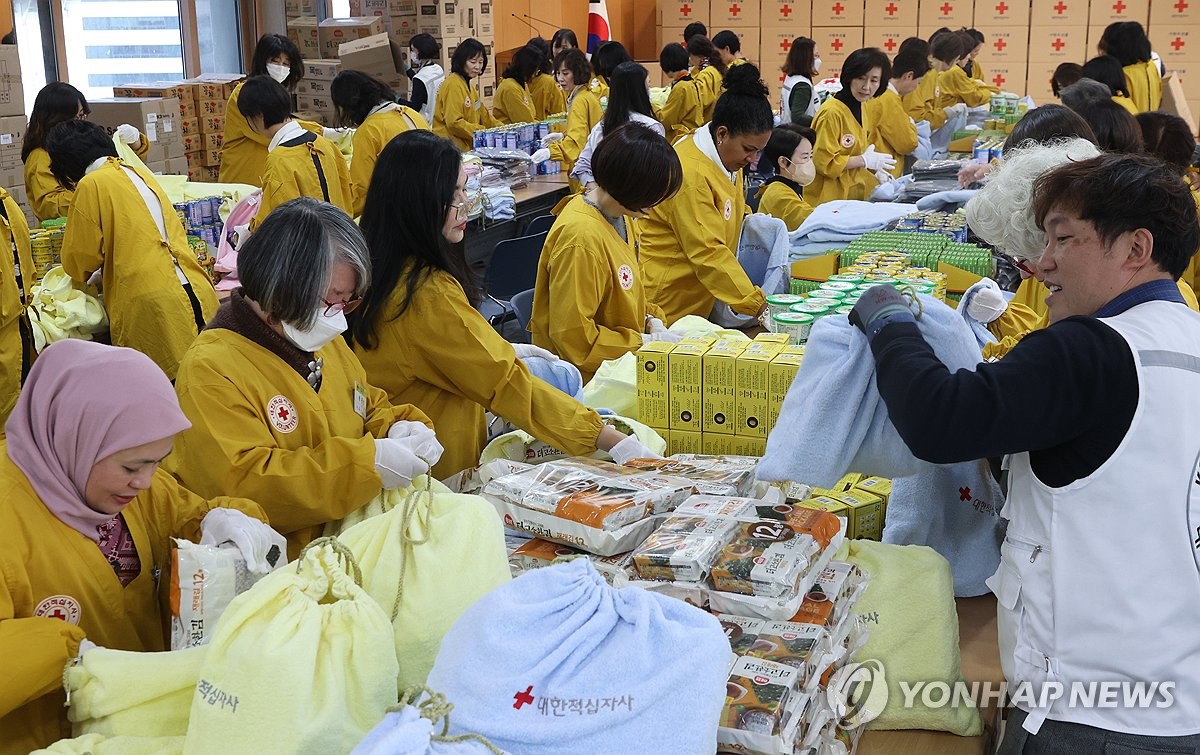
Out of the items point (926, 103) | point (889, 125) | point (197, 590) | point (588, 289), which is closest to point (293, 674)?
point (197, 590)

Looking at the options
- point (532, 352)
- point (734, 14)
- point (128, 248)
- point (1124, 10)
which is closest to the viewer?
point (532, 352)

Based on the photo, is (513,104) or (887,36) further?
(887,36)

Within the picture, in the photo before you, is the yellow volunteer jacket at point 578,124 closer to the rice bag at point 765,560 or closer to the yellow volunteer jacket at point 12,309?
the yellow volunteer jacket at point 12,309

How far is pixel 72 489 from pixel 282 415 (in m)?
0.52

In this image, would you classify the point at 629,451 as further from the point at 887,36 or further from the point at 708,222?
the point at 887,36

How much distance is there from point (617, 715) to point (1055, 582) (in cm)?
77

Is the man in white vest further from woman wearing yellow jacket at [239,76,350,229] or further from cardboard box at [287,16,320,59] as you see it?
cardboard box at [287,16,320,59]

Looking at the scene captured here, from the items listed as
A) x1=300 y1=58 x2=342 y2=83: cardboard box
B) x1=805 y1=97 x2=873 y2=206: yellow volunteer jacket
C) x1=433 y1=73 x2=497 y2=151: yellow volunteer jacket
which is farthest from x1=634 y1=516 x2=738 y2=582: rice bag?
x1=300 y1=58 x2=342 y2=83: cardboard box

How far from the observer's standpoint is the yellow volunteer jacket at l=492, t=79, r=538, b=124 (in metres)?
10.4

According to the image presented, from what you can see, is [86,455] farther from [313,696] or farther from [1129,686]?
[1129,686]

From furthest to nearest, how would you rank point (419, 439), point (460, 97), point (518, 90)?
1. point (518, 90)
2. point (460, 97)
3. point (419, 439)

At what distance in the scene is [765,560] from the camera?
1.78 m

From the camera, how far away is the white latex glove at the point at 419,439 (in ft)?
7.68

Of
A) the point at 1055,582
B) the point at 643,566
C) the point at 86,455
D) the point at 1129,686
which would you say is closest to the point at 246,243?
the point at 86,455
